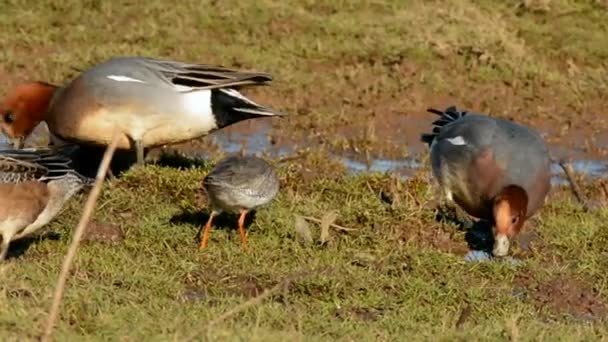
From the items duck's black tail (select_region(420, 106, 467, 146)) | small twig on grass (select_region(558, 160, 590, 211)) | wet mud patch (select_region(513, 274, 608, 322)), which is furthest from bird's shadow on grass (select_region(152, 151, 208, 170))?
wet mud patch (select_region(513, 274, 608, 322))

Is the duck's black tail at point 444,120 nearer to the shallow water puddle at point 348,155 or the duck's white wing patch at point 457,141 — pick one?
the duck's white wing patch at point 457,141

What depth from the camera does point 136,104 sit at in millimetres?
8039

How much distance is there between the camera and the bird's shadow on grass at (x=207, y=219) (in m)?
7.06

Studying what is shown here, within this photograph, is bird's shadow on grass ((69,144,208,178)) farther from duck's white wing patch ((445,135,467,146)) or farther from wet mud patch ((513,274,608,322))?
wet mud patch ((513,274,608,322))

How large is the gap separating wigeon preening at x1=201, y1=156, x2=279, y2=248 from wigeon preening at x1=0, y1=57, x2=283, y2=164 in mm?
1380

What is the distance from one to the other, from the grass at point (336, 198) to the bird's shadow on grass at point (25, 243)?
17 millimetres

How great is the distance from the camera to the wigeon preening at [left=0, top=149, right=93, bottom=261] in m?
5.98

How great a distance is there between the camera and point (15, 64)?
10.8 m

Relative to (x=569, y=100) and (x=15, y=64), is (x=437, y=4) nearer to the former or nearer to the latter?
(x=569, y=100)

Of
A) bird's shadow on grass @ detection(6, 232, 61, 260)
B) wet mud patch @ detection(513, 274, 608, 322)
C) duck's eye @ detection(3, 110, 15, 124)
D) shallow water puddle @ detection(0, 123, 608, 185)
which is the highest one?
duck's eye @ detection(3, 110, 15, 124)

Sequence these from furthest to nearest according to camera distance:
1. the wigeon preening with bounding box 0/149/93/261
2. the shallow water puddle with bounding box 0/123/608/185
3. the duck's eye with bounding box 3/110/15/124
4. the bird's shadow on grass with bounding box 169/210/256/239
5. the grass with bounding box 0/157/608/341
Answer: the shallow water puddle with bounding box 0/123/608/185
the duck's eye with bounding box 3/110/15/124
the bird's shadow on grass with bounding box 169/210/256/239
the wigeon preening with bounding box 0/149/93/261
the grass with bounding box 0/157/608/341

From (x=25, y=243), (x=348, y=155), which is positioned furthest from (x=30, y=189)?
(x=348, y=155)

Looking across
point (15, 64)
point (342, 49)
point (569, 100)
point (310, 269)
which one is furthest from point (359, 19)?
point (310, 269)

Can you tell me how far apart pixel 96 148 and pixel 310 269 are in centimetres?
237
